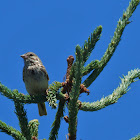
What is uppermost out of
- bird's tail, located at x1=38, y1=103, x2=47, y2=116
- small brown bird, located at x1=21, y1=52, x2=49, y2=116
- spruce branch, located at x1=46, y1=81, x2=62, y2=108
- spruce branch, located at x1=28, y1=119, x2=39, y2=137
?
small brown bird, located at x1=21, y1=52, x2=49, y2=116

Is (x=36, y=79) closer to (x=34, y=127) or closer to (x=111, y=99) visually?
(x=34, y=127)

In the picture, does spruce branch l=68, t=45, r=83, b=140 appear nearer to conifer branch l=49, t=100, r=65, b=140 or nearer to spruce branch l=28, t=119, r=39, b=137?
conifer branch l=49, t=100, r=65, b=140

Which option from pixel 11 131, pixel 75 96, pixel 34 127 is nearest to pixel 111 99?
pixel 75 96

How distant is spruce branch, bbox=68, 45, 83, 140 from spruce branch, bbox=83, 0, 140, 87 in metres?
0.80

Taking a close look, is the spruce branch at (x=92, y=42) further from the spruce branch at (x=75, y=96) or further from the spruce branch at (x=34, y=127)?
the spruce branch at (x=34, y=127)

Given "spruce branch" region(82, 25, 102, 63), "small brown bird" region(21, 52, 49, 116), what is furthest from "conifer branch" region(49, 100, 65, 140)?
"small brown bird" region(21, 52, 49, 116)

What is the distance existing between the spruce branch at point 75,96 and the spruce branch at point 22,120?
0.45 m

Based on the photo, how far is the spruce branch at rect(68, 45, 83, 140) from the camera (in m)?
2.14

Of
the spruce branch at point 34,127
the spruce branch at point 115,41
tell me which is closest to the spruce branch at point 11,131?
the spruce branch at point 34,127

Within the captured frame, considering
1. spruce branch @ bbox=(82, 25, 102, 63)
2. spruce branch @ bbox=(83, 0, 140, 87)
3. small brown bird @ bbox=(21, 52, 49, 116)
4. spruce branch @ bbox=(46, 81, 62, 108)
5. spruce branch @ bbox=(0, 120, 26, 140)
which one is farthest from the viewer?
small brown bird @ bbox=(21, 52, 49, 116)

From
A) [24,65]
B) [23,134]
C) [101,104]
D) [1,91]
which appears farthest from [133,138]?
[24,65]

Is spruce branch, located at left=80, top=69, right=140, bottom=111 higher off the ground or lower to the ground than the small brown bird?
lower

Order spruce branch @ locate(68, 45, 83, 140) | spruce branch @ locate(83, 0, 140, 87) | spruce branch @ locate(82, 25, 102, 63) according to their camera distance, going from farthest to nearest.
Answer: spruce branch @ locate(83, 0, 140, 87) → spruce branch @ locate(82, 25, 102, 63) → spruce branch @ locate(68, 45, 83, 140)

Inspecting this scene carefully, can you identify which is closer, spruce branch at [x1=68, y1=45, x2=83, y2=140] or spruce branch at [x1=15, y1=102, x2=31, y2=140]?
spruce branch at [x1=68, y1=45, x2=83, y2=140]
